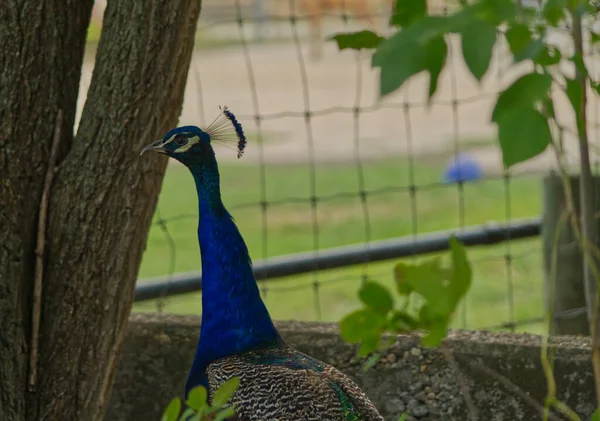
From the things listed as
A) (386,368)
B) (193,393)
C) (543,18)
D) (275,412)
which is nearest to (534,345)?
(386,368)

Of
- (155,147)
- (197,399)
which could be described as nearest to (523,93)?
(197,399)

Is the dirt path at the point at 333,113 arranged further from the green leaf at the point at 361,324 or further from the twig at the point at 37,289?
the green leaf at the point at 361,324

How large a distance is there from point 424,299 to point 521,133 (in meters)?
0.20

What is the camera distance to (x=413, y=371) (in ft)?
8.89

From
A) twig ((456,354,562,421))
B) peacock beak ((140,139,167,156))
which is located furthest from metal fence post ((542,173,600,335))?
peacock beak ((140,139,167,156))

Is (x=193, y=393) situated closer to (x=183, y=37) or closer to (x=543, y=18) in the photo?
(x=543, y=18)

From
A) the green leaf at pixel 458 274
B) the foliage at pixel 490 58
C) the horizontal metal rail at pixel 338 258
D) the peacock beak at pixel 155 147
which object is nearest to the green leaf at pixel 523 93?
the foliage at pixel 490 58

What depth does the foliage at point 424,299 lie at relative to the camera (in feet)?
3.10

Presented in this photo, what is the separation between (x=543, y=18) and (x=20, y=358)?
1.62m

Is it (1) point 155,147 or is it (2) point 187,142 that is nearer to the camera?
(1) point 155,147

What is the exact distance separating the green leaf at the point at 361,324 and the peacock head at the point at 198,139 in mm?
1253

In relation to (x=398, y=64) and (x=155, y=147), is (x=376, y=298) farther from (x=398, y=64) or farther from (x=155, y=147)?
(x=155, y=147)

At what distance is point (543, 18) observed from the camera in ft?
3.05

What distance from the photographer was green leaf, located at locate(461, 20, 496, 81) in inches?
33.5
